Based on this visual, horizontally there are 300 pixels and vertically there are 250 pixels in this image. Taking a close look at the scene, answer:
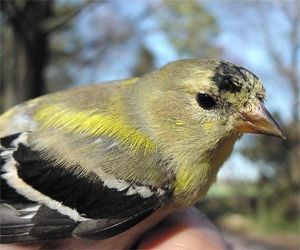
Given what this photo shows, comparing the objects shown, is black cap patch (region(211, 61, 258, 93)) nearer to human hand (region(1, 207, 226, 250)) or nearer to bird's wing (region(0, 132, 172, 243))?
bird's wing (region(0, 132, 172, 243))

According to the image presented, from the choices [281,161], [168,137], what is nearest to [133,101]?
[168,137]

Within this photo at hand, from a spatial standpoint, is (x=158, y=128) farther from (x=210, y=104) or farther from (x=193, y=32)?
(x=193, y=32)

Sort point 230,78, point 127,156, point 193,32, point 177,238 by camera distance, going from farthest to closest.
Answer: point 193,32
point 177,238
point 127,156
point 230,78

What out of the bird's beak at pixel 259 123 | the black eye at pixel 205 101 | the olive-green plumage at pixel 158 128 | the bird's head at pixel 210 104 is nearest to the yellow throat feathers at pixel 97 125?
the olive-green plumage at pixel 158 128

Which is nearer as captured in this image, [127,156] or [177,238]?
[127,156]

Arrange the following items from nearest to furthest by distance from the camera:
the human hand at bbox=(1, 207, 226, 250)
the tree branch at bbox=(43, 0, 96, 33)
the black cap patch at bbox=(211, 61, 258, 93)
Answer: the black cap patch at bbox=(211, 61, 258, 93)
the human hand at bbox=(1, 207, 226, 250)
the tree branch at bbox=(43, 0, 96, 33)

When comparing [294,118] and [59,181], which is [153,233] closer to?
[59,181]

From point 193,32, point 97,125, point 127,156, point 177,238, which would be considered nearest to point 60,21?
point 97,125

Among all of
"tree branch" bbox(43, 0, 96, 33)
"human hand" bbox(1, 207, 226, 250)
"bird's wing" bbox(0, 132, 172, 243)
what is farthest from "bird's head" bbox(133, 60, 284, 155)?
"tree branch" bbox(43, 0, 96, 33)
